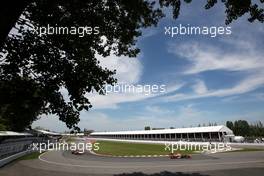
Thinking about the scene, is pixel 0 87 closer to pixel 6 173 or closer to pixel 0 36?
pixel 0 36

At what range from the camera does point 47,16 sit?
9.16 metres

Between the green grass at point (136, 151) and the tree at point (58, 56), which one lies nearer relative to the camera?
the tree at point (58, 56)

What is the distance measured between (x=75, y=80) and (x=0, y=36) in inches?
173

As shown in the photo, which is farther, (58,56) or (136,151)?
(136,151)

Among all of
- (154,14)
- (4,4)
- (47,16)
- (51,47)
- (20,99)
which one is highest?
(154,14)

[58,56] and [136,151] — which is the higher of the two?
[58,56]

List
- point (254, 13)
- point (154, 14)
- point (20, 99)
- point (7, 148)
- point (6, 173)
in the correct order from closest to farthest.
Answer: point (254, 13) → point (20, 99) → point (154, 14) → point (6, 173) → point (7, 148)

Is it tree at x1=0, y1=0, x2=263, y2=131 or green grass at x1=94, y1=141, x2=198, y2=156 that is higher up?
tree at x1=0, y1=0, x2=263, y2=131

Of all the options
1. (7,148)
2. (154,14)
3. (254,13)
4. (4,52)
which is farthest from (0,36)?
(7,148)

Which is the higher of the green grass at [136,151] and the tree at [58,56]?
the tree at [58,56]

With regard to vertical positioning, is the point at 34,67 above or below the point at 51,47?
below

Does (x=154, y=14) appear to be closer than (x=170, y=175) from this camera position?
Yes

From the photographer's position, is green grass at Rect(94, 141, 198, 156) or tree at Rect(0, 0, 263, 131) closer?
tree at Rect(0, 0, 263, 131)

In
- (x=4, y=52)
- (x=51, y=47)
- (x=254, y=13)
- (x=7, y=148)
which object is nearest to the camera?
(x=254, y=13)
